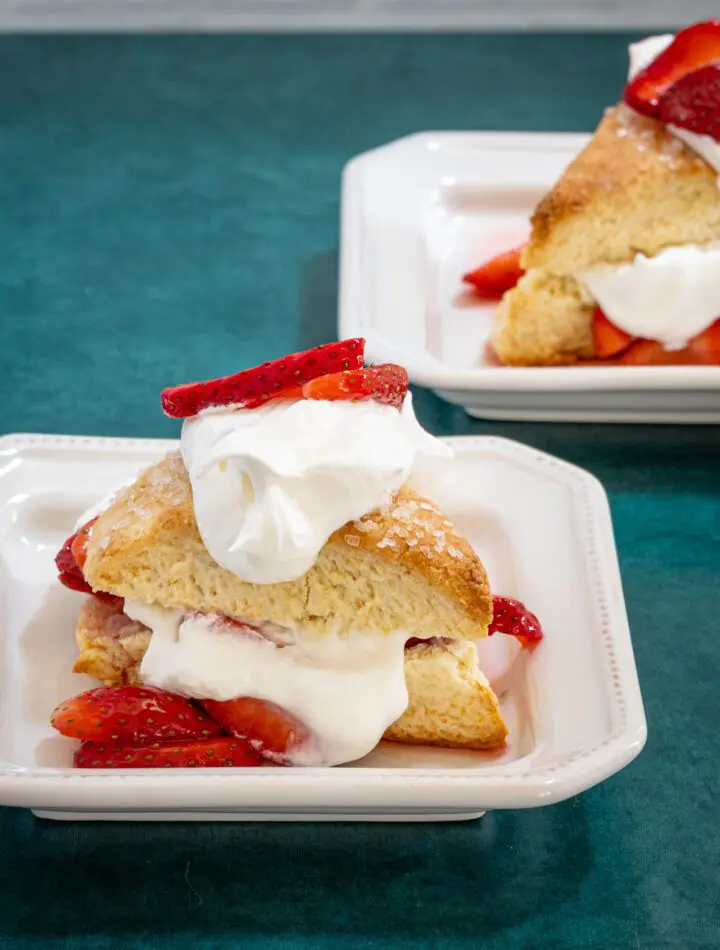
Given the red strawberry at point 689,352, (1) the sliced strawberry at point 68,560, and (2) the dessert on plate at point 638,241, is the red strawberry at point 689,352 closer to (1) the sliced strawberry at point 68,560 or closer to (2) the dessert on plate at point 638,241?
(2) the dessert on plate at point 638,241

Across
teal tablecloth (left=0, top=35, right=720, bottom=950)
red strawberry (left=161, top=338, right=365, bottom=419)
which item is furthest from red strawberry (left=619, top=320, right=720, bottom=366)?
red strawberry (left=161, top=338, right=365, bottom=419)

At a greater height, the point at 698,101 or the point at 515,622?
the point at 698,101

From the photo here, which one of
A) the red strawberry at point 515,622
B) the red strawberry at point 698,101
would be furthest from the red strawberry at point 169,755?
the red strawberry at point 698,101

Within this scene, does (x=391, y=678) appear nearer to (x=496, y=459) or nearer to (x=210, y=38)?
(x=496, y=459)

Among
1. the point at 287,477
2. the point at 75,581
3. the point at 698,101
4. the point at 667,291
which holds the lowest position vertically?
the point at 75,581

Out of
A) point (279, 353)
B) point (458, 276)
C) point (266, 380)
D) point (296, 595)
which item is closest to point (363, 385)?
point (266, 380)

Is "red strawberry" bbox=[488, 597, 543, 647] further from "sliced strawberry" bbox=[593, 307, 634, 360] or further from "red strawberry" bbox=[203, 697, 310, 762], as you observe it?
"sliced strawberry" bbox=[593, 307, 634, 360]

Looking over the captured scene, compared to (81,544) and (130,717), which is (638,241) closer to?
(81,544)
